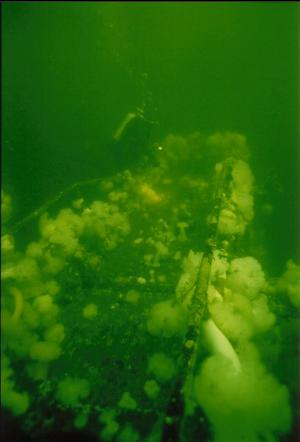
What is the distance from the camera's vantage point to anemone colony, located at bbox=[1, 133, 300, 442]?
2445 millimetres

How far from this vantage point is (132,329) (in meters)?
3.20

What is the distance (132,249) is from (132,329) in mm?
1129

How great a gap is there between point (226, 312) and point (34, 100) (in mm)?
3133

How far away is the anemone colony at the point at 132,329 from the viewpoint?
245cm

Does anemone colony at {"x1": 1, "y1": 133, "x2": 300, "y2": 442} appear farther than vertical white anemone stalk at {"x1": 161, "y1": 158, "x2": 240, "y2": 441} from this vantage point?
Yes

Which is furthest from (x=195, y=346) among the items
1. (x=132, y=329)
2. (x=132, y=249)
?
(x=132, y=249)

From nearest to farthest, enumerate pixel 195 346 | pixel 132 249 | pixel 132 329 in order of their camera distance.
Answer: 1. pixel 195 346
2. pixel 132 329
3. pixel 132 249

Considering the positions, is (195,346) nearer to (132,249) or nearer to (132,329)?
(132,329)

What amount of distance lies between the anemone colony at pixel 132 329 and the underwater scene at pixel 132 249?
0.05ft

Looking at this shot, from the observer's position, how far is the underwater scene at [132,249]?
2533 millimetres

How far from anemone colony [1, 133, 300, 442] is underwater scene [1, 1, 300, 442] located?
14 millimetres

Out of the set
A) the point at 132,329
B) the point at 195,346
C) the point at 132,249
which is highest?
the point at 132,249

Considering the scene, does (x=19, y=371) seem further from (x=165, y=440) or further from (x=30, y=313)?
(x=165, y=440)

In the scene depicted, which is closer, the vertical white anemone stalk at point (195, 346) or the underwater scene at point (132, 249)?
the vertical white anemone stalk at point (195, 346)
